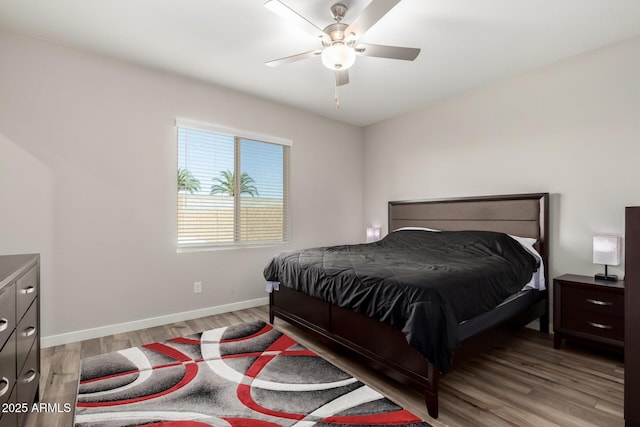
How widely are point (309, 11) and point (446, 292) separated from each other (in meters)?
2.17

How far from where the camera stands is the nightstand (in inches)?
97.0

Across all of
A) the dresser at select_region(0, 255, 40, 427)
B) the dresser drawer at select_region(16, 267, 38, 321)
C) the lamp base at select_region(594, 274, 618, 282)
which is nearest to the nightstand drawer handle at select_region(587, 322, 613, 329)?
the lamp base at select_region(594, 274, 618, 282)

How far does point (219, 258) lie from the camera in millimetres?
3709

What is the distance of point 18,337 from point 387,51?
8.95 feet

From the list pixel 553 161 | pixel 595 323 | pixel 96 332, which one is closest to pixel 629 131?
pixel 553 161

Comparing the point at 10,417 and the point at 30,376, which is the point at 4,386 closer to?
the point at 10,417

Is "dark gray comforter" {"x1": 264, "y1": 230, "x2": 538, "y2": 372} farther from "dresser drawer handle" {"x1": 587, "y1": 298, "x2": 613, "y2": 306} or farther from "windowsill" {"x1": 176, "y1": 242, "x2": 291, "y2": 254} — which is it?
"windowsill" {"x1": 176, "y1": 242, "x2": 291, "y2": 254}

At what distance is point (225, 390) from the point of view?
2029 millimetres

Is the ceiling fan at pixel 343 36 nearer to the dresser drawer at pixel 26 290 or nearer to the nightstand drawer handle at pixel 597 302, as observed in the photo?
the dresser drawer at pixel 26 290

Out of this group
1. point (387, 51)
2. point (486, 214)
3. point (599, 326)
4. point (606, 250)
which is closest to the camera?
point (387, 51)

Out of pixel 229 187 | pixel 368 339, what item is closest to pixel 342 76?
pixel 229 187

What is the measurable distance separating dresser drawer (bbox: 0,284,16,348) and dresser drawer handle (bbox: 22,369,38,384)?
401mm

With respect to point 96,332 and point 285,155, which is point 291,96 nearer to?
point 285,155

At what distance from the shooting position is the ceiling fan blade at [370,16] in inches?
71.5
